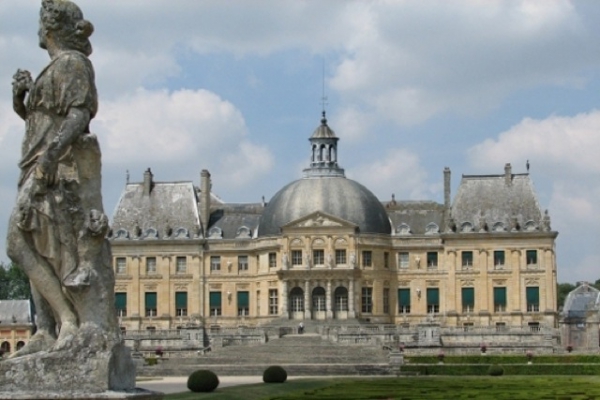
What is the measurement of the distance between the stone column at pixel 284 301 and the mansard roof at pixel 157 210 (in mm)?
7573

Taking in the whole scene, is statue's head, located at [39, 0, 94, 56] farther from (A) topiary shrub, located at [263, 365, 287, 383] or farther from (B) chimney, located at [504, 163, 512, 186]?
(B) chimney, located at [504, 163, 512, 186]

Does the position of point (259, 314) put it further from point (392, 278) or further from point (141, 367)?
point (141, 367)

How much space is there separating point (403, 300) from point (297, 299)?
22.8 feet

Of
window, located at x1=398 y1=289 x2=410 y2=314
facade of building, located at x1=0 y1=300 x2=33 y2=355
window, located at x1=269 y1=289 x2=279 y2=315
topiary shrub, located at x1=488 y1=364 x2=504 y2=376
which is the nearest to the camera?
topiary shrub, located at x1=488 y1=364 x2=504 y2=376

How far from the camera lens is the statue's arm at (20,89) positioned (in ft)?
29.4

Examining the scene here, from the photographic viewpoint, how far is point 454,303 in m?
73.4

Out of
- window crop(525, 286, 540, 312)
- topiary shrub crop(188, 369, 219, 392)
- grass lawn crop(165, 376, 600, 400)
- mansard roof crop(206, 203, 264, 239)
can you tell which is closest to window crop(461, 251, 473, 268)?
window crop(525, 286, 540, 312)

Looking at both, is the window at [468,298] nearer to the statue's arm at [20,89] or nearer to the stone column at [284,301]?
the stone column at [284,301]

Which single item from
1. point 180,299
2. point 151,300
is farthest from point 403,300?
point 151,300

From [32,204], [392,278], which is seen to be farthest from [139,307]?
[32,204]

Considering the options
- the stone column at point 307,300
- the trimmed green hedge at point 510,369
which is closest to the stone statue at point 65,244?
the trimmed green hedge at point 510,369

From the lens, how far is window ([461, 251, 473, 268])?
73625 millimetres

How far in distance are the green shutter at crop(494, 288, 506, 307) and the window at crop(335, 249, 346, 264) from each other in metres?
9.71

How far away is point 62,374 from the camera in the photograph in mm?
8445
